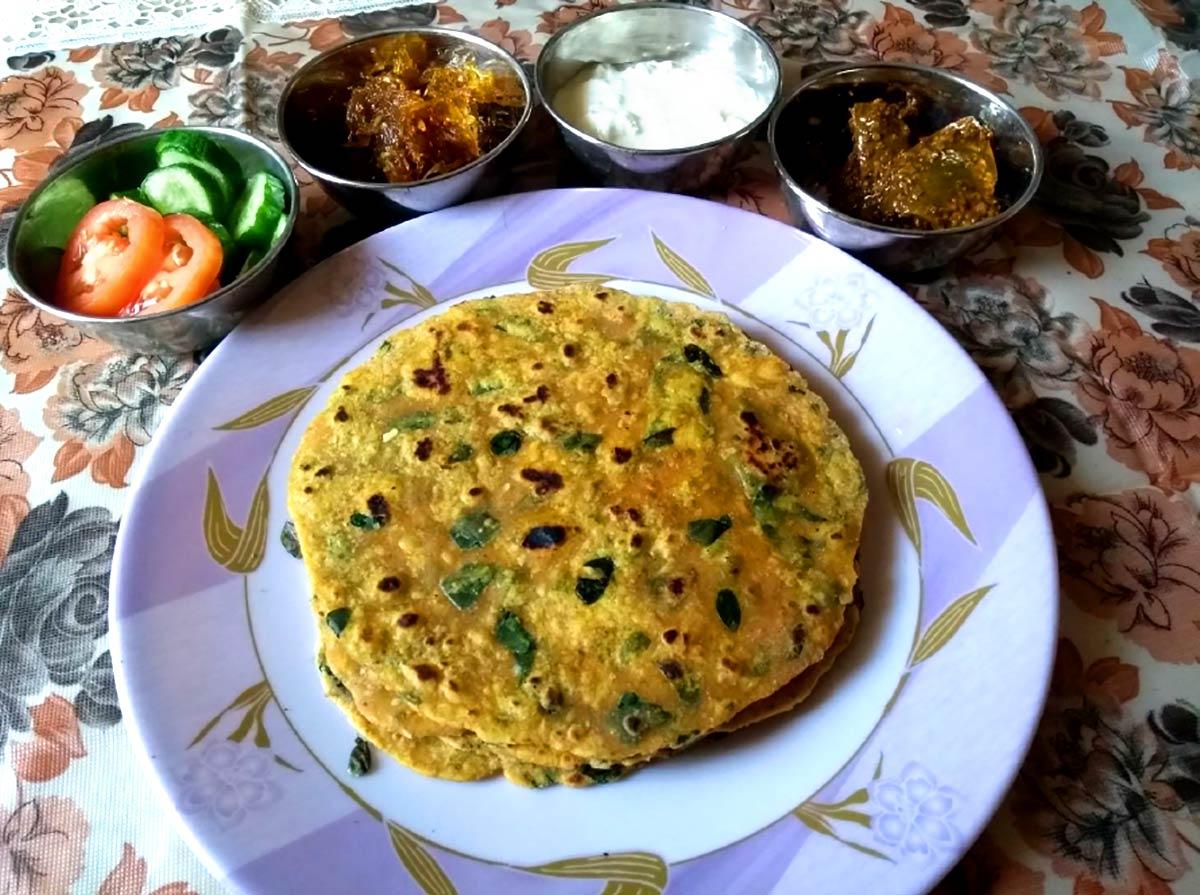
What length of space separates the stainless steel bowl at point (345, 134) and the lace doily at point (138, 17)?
0.91 meters

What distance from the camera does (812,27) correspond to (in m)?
3.62

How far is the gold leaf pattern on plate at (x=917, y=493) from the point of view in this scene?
2.21 metres

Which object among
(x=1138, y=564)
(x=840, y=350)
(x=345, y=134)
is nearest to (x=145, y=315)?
(x=345, y=134)

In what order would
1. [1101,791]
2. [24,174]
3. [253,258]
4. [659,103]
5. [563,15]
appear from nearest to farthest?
[1101,791], [253,258], [659,103], [24,174], [563,15]

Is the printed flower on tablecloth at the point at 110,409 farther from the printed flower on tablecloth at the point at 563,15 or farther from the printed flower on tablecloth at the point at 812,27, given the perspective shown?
the printed flower on tablecloth at the point at 812,27

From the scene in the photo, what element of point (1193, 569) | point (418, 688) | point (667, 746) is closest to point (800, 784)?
point (667, 746)

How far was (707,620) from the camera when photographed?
1.94 meters

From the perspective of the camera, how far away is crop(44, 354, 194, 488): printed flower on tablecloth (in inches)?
101

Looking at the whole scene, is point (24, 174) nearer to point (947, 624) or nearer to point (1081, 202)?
point (947, 624)

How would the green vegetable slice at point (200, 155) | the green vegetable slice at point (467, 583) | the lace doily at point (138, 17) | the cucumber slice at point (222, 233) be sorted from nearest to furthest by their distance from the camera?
the green vegetable slice at point (467, 583) → the cucumber slice at point (222, 233) → the green vegetable slice at point (200, 155) → the lace doily at point (138, 17)

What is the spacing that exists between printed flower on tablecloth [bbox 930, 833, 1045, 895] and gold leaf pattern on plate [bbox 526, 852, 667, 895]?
608 mm

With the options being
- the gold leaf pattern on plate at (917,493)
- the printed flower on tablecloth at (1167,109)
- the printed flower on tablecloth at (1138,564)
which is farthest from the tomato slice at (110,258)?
the printed flower on tablecloth at (1167,109)

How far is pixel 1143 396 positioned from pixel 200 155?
289cm

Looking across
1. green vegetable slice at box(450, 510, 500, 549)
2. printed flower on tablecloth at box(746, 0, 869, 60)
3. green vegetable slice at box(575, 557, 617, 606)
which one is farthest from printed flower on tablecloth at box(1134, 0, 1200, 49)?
green vegetable slice at box(450, 510, 500, 549)
